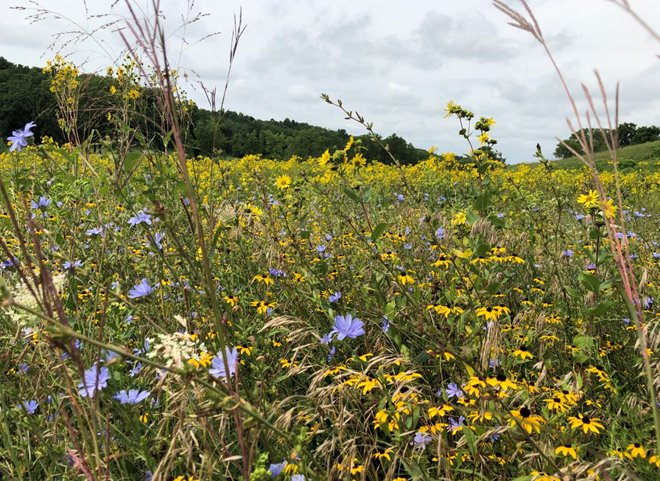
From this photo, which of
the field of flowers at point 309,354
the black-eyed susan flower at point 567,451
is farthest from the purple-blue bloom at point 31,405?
the black-eyed susan flower at point 567,451

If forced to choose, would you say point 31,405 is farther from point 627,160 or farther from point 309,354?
point 627,160

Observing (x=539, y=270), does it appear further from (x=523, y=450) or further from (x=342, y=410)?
(x=342, y=410)

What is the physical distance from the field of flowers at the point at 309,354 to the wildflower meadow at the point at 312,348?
0.01 m

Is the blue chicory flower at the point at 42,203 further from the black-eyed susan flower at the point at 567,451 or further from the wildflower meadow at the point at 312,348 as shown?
the black-eyed susan flower at the point at 567,451

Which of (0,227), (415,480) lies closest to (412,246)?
(415,480)

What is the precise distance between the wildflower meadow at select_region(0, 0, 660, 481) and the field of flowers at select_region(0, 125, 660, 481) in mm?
15

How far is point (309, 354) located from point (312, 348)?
0.46 ft

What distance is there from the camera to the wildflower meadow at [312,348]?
100 centimetres

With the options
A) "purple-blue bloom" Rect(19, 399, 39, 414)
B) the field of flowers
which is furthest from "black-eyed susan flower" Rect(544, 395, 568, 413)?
"purple-blue bloom" Rect(19, 399, 39, 414)

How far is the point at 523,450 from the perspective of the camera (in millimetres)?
1373

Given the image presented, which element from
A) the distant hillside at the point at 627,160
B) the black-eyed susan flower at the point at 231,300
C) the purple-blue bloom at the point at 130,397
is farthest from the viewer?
the distant hillside at the point at 627,160

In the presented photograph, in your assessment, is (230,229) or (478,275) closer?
(478,275)

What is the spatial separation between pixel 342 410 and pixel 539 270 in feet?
7.06

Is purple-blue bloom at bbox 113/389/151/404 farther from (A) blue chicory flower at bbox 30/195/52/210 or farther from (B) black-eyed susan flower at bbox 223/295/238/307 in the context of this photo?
(A) blue chicory flower at bbox 30/195/52/210
